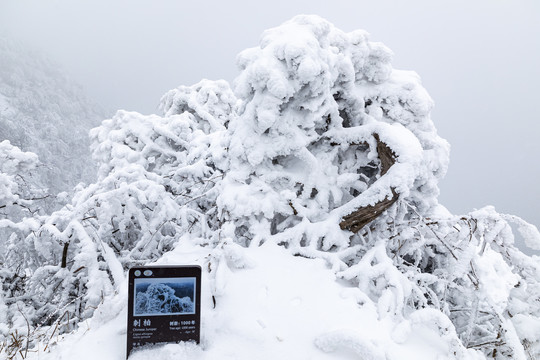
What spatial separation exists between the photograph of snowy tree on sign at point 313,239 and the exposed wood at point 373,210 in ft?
0.08

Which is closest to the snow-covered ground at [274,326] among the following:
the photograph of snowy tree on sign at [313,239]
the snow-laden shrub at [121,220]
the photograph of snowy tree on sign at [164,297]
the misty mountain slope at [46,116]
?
the photograph of snowy tree on sign at [313,239]

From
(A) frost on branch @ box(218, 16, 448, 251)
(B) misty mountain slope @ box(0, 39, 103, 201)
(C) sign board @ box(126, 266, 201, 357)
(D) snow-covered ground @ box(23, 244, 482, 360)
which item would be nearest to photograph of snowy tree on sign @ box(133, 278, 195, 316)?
(C) sign board @ box(126, 266, 201, 357)

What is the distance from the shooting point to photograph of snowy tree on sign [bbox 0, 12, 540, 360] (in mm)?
2582

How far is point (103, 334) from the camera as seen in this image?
98.0 inches

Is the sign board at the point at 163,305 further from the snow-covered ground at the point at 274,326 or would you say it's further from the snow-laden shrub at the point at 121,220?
the snow-laden shrub at the point at 121,220

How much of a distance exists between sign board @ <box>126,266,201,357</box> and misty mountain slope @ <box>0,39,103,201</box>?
114 ft

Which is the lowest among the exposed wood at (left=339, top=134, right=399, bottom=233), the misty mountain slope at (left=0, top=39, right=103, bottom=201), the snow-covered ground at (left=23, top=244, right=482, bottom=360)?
the snow-covered ground at (left=23, top=244, right=482, bottom=360)

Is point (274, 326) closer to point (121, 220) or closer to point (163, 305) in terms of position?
point (163, 305)

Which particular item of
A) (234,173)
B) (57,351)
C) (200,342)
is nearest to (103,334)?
(57,351)

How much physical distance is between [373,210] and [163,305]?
240 centimetres

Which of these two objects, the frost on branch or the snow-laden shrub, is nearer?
the frost on branch

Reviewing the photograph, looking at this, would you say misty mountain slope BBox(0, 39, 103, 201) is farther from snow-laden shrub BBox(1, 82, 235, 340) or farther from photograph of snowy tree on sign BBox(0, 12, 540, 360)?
photograph of snowy tree on sign BBox(0, 12, 540, 360)

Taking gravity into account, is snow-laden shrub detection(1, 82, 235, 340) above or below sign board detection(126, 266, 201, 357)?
above

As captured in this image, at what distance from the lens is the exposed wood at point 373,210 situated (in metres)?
3.62
